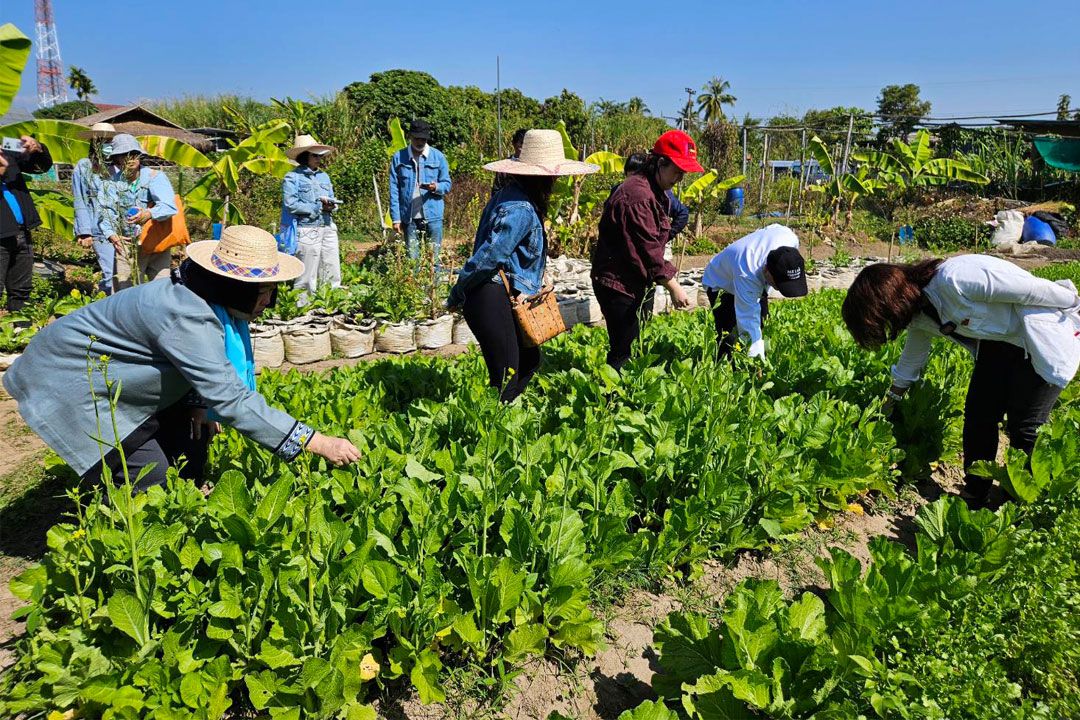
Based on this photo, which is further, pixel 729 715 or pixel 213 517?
pixel 213 517

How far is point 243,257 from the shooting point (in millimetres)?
2723

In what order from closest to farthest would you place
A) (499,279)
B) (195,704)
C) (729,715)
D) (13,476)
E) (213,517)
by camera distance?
(195,704), (729,715), (213,517), (499,279), (13,476)

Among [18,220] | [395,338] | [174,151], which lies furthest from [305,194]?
[18,220]

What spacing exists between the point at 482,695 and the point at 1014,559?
2.10 metres

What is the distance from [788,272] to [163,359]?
10.8 ft

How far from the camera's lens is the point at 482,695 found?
2.55 metres

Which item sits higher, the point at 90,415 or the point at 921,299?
the point at 921,299

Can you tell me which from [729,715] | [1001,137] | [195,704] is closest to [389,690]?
[195,704]

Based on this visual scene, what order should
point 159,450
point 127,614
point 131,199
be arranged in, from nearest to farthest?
point 127,614, point 159,450, point 131,199

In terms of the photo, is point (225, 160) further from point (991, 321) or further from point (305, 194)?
point (991, 321)

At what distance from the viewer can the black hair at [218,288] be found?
2.74m

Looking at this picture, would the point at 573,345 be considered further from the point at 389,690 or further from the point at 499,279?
the point at 389,690

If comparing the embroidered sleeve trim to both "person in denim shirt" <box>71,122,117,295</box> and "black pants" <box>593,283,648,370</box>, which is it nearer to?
"black pants" <box>593,283,648,370</box>

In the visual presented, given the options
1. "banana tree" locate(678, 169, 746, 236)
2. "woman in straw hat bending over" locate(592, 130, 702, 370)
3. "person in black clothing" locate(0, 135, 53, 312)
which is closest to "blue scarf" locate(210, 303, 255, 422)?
"woman in straw hat bending over" locate(592, 130, 702, 370)
